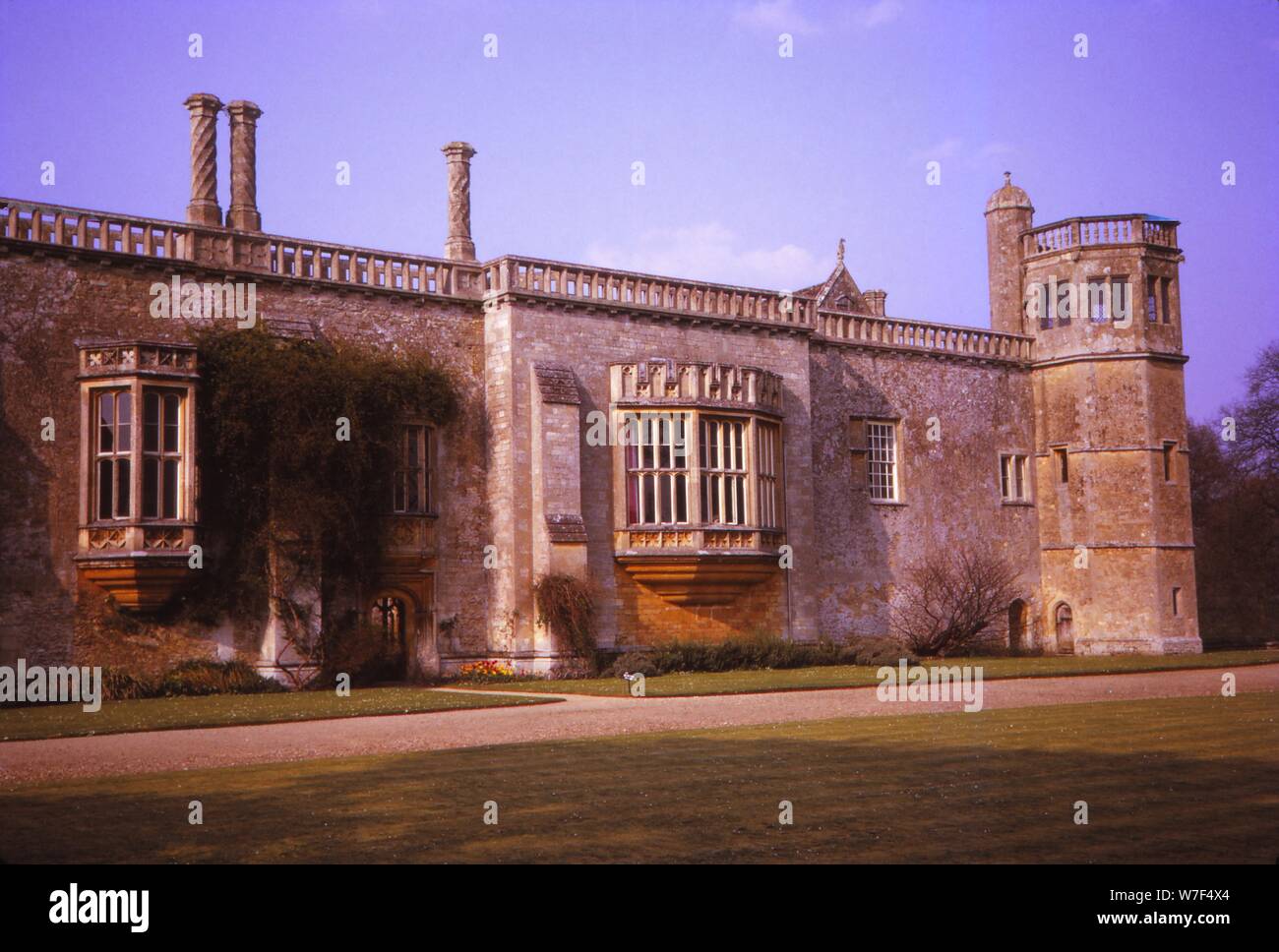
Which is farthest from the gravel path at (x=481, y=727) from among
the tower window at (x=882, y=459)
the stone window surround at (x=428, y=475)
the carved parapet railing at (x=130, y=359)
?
the tower window at (x=882, y=459)

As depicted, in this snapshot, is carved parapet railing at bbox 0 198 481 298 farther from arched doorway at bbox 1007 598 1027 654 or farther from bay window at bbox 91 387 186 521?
arched doorway at bbox 1007 598 1027 654

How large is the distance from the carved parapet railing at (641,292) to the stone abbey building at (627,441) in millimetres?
72

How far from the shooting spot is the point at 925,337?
34.6 metres

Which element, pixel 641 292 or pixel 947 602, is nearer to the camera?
pixel 641 292

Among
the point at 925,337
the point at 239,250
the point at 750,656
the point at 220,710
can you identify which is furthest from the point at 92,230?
the point at 925,337

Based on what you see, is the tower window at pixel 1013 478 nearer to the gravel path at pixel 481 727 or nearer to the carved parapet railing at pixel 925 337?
the carved parapet railing at pixel 925 337

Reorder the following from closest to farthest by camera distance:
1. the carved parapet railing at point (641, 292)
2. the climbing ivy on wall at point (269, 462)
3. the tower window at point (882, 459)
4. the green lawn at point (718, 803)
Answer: the green lawn at point (718, 803)
the climbing ivy on wall at point (269, 462)
the carved parapet railing at point (641, 292)
the tower window at point (882, 459)

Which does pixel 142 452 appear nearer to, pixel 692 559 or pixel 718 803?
pixel 692 559

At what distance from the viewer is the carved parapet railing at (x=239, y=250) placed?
73.5 ft

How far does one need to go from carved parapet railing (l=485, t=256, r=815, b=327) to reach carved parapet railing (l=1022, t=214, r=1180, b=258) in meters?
8.22

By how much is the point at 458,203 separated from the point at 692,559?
9134mm

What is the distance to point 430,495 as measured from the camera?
26.0m
